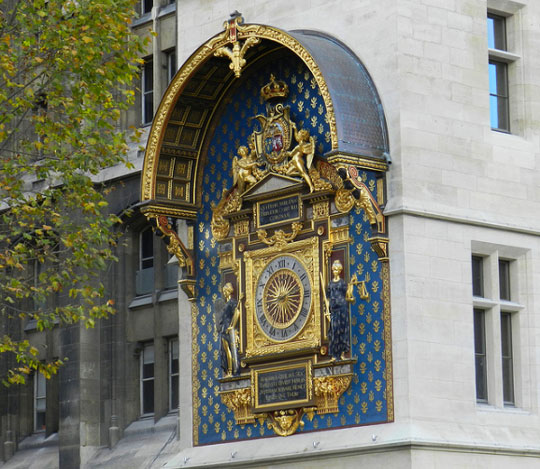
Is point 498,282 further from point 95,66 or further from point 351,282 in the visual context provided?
point 95,66

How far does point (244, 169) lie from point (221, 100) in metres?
1.81

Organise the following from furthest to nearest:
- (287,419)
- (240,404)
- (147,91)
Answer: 1. (147,91)
2. (240,404)
3. (287,419)

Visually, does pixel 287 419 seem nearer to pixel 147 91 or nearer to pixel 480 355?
pixel 480 355

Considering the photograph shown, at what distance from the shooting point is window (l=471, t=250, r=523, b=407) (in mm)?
29047

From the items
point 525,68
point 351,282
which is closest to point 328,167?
point 351,282

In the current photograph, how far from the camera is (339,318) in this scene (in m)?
28.9

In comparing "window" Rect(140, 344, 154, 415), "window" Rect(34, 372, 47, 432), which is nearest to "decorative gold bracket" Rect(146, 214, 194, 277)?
"window" Rect(140, 344, 154, 415)

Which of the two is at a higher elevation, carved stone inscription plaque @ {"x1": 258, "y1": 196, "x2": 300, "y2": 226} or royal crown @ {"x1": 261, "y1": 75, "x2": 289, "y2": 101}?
royal crown @ {"x1": 261, "y1": 75, "x2": 289, "y2": 101}

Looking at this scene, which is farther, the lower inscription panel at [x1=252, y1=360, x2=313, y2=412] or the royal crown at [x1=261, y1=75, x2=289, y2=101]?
the royal crown at [x1=261, y1=75, x2=289, y2=101]

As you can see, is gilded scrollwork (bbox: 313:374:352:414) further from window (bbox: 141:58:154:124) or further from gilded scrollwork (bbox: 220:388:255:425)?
window (bbox: 141:58:154:124)

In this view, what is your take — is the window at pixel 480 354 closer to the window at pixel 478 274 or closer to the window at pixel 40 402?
the window at pixel 478 274

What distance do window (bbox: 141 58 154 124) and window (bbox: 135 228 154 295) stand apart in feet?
9.17

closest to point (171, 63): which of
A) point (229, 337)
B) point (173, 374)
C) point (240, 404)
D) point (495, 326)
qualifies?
point (173, 374)

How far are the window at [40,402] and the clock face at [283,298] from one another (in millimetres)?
14925
